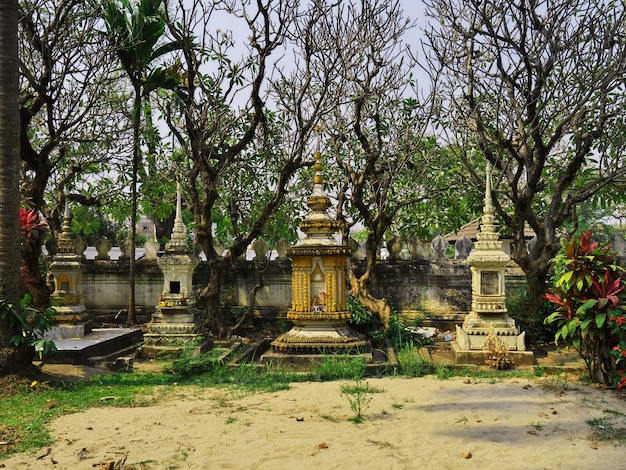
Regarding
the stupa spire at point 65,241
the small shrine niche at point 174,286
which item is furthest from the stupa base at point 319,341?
the stupa spire at point 65,241

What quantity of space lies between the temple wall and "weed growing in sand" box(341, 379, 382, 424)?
5407 mm

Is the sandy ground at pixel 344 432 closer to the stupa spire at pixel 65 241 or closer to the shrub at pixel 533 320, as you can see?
the shrub at pixel 533 320

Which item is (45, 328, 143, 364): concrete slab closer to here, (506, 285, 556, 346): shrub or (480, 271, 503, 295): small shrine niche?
(480, 271, 503, 295): small shrine niche

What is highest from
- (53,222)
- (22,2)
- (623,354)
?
(22,2)

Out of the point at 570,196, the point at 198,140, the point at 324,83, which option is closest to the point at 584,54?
the point at 570,196

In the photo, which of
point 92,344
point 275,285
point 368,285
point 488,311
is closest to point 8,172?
point 92,344

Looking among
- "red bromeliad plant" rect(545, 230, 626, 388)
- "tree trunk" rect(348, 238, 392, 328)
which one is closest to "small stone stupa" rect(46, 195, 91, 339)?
"tree trunk" rect(348, 238, 392, 328)

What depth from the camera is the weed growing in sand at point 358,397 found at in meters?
5.67

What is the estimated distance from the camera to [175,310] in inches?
393

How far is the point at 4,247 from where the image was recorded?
22.0 feet

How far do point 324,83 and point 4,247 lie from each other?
6.43 m

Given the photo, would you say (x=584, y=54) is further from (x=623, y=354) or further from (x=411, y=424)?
(x=411, y=424)

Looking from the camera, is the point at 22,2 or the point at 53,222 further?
the point at 53,222

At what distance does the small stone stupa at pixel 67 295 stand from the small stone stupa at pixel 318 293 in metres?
3.97
